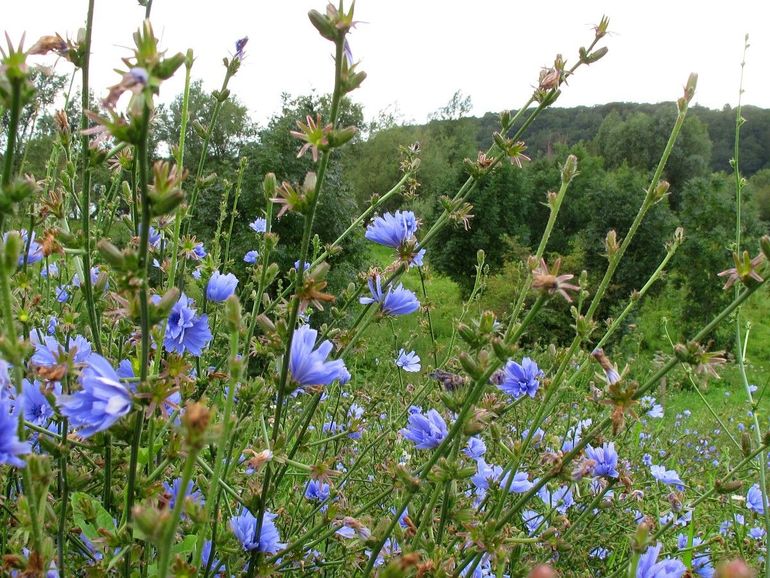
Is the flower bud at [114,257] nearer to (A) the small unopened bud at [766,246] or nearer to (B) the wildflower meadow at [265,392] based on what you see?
(B) the wildflower meadow at [265,392]

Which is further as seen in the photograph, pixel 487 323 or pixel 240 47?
pixel 240 47

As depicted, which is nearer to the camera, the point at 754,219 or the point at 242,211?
the point at 242,211

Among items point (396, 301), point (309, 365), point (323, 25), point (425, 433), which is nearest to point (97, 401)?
point (309, 365)

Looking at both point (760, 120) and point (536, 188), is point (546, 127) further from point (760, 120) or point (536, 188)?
point (536, 188)

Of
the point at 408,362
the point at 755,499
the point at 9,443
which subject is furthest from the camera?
the point at 408,362

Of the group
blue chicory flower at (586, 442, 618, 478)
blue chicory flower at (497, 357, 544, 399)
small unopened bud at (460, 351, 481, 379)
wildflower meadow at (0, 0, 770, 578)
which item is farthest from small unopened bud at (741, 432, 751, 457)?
small unopened bud at (460, 351, 481, 379)

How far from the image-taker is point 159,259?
Result: 6.22 feet

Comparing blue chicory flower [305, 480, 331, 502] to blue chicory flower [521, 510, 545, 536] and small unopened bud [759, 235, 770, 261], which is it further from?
small unopened bud [759, 235, 770, 261]

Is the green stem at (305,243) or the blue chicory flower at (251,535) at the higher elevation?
the green stem at (305,243)

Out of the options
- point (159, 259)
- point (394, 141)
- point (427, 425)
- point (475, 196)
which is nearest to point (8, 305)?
point (427, 425)

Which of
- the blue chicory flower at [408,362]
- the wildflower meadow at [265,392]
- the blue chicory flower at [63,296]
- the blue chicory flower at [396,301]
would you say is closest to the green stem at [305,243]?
the wildflower meadow at [265,392]

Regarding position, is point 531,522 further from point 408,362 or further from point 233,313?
point 233,313

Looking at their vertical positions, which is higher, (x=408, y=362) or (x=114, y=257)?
(x=408, y=362)

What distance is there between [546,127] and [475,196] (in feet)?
Answer: 130
